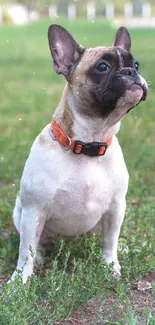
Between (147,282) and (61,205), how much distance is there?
1.83 feet

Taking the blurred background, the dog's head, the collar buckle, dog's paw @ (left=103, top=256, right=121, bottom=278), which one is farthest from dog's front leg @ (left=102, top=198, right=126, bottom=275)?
the blurred background

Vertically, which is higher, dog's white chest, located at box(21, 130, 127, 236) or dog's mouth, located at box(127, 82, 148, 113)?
dog's mouth, located at box(127, 82, 148, 113)

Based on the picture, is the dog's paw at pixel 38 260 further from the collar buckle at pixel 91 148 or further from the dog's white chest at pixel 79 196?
the collar buckle at pixel 91 148

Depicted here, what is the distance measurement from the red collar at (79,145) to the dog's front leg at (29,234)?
13.0 inches

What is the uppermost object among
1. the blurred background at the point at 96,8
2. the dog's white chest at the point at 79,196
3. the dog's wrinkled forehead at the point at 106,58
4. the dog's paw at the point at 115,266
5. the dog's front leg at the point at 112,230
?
the dog's wrinkled forehead at the point at 106,58

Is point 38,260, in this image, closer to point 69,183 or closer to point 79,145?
Answer: point 69,183

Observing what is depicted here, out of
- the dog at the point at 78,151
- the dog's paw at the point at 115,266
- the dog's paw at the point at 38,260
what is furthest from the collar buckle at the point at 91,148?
the dog's paw at the point at 38,260

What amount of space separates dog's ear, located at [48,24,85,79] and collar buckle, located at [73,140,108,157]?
346 millimetres

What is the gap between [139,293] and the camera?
9.94 ft

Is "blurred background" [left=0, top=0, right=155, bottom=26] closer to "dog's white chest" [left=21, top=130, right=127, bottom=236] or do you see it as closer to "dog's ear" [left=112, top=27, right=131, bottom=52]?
"dog's ear" [left=112, top=27, right=131, bottom=52]

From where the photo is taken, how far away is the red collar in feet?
9.85

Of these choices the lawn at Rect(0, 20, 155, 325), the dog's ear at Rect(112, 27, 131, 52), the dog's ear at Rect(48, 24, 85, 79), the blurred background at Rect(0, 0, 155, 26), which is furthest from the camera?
the blurred background at Rect(0, 0, 155, 26)

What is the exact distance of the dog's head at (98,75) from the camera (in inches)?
113

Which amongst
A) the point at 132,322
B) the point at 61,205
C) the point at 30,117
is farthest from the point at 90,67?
the point at 30,117
